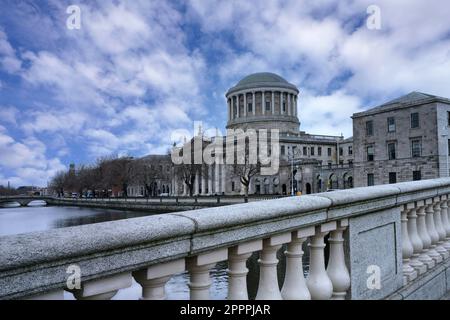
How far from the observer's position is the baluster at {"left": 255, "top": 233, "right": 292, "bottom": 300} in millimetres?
2914

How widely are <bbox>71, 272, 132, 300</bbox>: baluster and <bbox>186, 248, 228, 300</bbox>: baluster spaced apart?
1.58 feet

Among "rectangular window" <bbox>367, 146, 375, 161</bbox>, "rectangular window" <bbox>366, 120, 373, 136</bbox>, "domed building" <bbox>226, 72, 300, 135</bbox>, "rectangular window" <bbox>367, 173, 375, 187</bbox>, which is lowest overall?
"rectangular window" <bbox>367, 173, 375, 187</bbox>

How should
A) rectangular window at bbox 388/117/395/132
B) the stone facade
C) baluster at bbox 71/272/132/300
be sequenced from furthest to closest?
rectangular window at bbox 388/117/395/132 < the stone facade < baluster at bbox 71/272/132/300

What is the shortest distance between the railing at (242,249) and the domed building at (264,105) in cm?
9210

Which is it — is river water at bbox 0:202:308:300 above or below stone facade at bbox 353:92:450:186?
below

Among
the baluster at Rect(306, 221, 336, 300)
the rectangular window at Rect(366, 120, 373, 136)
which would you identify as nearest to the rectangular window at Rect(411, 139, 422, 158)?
the rectangular window at Rect(366, 120, 373, 136)

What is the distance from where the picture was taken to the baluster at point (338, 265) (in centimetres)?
354

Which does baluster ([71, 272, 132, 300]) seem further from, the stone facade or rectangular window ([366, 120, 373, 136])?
rectangular window ([366, 120, 373, 136])

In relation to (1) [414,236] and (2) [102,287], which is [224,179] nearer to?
(1) [414,236]

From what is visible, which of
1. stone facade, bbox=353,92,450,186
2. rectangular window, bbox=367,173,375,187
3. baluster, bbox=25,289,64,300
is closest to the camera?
baluster, bbox=25,289,64,300

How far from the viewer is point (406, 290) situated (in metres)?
4.34

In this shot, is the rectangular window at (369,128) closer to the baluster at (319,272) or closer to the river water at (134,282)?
the river water at (134,282)
